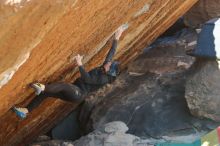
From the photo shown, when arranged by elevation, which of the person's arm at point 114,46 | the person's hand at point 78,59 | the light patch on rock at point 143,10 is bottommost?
the person's hand at point 78,59

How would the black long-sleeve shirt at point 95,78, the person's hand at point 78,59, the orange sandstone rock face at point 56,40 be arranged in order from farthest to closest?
the black long-sleeve shirt at point 95,78 < the person's hand at point 78,59 < the orange sandstone rock face at point 56,40

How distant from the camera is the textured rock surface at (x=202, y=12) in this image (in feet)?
32.0

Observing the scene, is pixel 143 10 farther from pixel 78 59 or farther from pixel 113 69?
pixel 78 59

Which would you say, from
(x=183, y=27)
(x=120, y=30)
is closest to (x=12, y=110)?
(x=120, y=30)

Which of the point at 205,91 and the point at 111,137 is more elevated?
the point at 205,91

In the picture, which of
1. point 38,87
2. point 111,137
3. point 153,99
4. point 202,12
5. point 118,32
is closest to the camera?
point 38,87

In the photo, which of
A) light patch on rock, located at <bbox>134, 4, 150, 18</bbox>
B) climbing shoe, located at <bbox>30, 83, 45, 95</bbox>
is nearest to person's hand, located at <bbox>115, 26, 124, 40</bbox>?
light patch on rock, located at <bbox>134, 4, 150, 18</bbox>

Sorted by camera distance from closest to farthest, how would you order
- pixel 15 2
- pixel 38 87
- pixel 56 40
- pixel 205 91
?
pixel 15 2, pixel 56 40, pixel 38 87, pixel 205 91

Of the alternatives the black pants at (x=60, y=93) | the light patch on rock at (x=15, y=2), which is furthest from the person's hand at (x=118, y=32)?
the light patch on rock at (x=15, y=2)

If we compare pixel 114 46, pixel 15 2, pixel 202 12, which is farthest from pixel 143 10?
pixel 202 12

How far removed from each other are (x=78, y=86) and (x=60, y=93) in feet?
1.47

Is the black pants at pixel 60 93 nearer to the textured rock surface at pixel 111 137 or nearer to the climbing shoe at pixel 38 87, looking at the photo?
the climbing shoe at pixel 38 87

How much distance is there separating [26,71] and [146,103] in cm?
356

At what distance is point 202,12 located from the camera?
9992 mm
